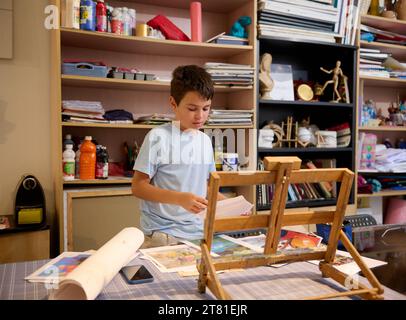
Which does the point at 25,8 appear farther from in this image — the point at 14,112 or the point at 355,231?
the point at 355,231

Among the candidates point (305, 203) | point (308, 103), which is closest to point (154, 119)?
point (308, 103)

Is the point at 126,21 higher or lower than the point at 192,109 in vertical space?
higher

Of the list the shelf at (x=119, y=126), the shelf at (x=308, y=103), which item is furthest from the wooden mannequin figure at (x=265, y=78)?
the shelf at (x=119, y=126)

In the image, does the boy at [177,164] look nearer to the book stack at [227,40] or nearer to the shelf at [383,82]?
the book stack at [227,40]

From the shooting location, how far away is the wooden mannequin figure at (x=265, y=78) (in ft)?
9.10

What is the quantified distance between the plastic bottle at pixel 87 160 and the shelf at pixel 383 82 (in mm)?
2089

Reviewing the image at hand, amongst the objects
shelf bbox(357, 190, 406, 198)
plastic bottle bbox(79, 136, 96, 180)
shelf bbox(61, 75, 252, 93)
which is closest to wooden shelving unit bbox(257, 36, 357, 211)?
shelf bbox(357, 190, 406, 198)

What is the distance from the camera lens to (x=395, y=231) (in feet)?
5.65

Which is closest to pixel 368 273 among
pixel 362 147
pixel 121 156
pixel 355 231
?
pixel 355 231

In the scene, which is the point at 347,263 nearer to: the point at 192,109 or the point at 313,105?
the point at 192,109

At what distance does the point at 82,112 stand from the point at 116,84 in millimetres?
281

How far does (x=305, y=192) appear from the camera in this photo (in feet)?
9.74

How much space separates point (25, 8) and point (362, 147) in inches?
105

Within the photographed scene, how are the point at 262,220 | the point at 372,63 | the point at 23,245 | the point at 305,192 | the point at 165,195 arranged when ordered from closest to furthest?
the point at 262,220, the point at 165,195, the point at 23,245, the point at 305,192, the point at 372,63
